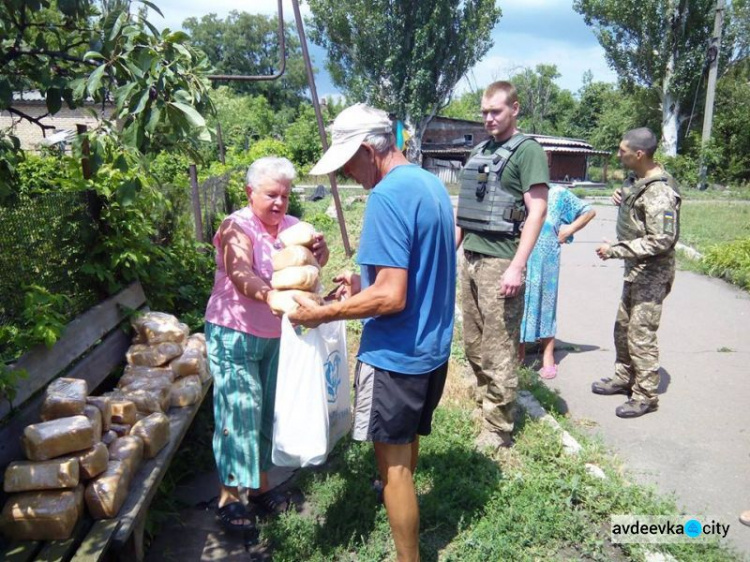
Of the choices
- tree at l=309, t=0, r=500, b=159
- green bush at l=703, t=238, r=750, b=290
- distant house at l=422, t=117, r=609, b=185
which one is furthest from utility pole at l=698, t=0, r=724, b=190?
green bush at l=703, t=238, r=750, b=290

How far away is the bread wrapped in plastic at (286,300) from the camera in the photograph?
2538mm

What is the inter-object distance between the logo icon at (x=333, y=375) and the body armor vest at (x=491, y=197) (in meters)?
1.31

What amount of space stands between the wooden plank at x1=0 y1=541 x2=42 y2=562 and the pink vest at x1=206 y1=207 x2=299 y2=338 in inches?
47.4

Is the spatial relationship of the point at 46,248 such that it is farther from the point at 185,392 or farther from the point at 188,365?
the point at 185,392

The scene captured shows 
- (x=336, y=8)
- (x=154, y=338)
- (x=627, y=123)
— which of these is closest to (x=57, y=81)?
Result: (x=154, y=338)

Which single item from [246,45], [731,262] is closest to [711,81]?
[731,262]

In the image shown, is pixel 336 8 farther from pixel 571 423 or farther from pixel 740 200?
pixel 571 423

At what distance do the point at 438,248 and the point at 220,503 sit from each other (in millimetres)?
1932

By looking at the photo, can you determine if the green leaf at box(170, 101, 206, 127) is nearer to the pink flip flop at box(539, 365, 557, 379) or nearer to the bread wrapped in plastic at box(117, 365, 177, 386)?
the bread wrapped in plastic at box(117, 365, 177, 386)

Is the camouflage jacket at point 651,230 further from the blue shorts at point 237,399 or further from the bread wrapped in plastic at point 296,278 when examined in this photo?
the blue shorts at point 237,399

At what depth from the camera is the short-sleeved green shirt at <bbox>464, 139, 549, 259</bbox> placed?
11.0 ft

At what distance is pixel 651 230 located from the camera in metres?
3.90

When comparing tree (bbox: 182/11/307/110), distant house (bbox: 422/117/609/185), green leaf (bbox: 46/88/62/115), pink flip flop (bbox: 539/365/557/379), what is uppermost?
tree (bbox: 182/11/307/110)

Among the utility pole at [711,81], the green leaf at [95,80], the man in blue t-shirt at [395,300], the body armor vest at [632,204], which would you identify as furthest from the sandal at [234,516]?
the utility pole at [711,81]
